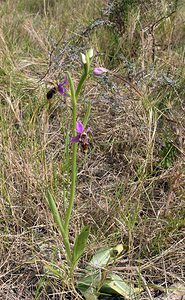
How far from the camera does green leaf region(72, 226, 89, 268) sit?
126 cm

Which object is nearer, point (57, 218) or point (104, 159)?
point (57, 218)

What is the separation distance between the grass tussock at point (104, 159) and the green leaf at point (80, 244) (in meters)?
0.06

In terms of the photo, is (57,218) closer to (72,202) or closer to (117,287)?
(72,202)

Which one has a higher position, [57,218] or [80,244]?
[57,218]

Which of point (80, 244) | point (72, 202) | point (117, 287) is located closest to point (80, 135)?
point (72, 202)

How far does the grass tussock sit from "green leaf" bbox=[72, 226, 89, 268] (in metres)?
0.06

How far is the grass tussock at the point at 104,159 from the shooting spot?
1.38 meters

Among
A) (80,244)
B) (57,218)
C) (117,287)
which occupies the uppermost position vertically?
(57,218)

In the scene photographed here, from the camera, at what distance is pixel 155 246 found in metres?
1.44

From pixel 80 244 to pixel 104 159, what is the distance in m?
0.68

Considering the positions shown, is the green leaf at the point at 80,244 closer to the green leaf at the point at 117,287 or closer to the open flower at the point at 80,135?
the green leaf at the point at 117,287

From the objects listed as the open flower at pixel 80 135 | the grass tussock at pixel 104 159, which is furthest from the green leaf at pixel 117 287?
the open flower at pixel 80 135

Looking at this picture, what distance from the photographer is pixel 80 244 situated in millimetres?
1276

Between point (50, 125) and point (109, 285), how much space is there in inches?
38.3
